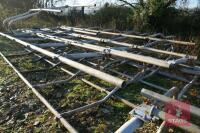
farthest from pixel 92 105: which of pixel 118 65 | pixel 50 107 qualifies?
pixel 118 65

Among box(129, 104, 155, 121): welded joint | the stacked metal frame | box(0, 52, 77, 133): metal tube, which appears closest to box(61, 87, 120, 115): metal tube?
the stacked metal frame

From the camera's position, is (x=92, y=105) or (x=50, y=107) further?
(x=50, y=107)

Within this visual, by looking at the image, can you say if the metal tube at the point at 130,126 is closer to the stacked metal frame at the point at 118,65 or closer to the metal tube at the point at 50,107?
the stacked metal frame at the point at 118,65

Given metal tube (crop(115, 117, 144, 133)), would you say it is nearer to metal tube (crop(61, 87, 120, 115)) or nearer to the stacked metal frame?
the stacked metal frame

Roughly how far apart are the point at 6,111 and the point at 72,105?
1.12 meters

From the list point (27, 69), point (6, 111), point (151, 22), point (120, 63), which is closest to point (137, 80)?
point (120, 63)

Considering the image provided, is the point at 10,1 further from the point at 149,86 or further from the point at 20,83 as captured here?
the point at 149,86

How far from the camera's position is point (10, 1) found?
73.8 feet

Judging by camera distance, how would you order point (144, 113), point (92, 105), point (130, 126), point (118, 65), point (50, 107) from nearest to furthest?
point (130, 126) < point (144, 113) < point (92, 105) < point (50, 107) < point (118, 65)

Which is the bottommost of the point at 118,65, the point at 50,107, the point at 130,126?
the point at 50,107

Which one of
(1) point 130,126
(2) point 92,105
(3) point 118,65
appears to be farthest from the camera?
(3) point 118,65

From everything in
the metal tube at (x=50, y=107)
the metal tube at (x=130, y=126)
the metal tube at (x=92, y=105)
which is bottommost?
the metal tube at (x=50, y=107)

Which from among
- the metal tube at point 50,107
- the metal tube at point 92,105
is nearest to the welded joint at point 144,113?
the metal tube at point 50,107

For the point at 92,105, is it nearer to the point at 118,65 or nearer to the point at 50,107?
the point at 50,107
